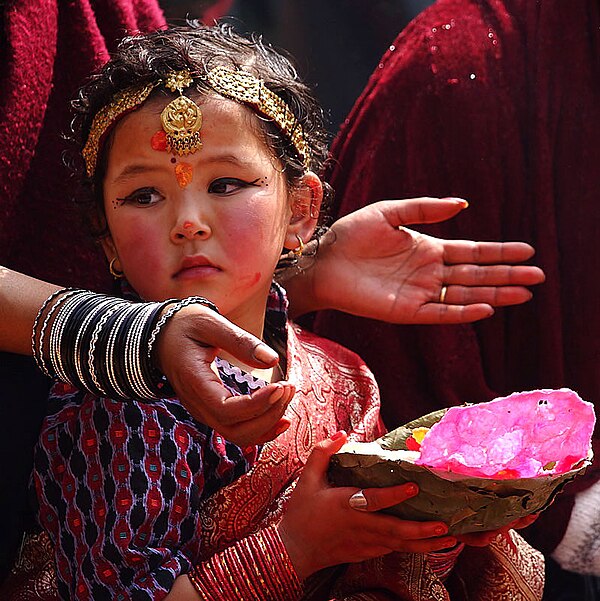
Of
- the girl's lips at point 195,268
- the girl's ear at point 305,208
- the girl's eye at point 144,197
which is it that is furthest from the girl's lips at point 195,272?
the girl's ear at point 305,208

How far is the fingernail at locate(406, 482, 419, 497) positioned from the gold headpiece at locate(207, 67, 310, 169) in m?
0.61

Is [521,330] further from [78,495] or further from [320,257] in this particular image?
[78,495]

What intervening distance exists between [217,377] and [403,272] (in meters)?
0.80

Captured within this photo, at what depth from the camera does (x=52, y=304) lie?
4.56ft

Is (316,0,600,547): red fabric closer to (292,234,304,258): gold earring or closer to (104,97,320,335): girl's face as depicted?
(292,234,304,258): gold earring

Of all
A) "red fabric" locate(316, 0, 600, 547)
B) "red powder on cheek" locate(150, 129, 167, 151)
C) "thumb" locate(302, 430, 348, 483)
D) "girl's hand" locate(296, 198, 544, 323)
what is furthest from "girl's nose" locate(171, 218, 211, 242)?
"red fabric" locate(316, 0, 600, 547)

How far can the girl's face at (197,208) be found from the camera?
152cm

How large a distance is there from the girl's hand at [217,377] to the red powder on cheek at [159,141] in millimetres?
381

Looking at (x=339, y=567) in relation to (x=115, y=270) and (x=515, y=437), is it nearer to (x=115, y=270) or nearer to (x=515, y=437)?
(x=515, y=437)

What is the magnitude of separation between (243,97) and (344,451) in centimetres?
54

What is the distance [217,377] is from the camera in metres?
1.18

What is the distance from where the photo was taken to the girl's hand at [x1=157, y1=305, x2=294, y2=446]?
44.7 inches

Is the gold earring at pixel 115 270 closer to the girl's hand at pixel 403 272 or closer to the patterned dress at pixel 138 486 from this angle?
the patterned dress at pixel 138 486

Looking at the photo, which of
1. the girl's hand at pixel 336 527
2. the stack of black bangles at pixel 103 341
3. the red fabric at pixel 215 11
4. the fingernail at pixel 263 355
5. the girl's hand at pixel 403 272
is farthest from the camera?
the red fabric at pixel 215 11
